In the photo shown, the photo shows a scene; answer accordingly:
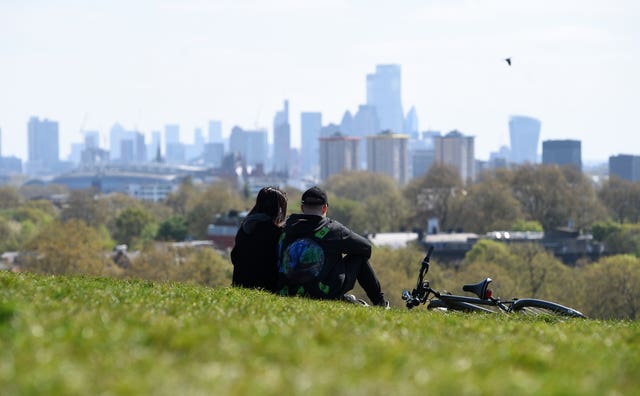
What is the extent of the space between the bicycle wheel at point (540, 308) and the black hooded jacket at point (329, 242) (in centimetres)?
191

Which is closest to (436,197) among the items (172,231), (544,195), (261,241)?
(544,195)

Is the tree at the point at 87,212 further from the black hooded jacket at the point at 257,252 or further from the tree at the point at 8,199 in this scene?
the black hooded jacket at the point at 257,252

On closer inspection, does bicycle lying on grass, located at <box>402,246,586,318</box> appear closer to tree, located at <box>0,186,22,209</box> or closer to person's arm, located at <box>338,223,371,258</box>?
person's arm, located at <box>338,223,371,258</box>

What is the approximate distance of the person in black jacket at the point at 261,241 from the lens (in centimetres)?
1441

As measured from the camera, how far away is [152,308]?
10508 millimetres

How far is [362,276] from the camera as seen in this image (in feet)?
46.0

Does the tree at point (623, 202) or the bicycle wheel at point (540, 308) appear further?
the tree at point (623, 202)

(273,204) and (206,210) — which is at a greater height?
(273,204)

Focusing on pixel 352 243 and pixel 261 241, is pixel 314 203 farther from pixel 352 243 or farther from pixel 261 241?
pixel 261 241

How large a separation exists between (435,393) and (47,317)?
3526 millimetres

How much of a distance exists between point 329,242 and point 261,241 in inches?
44.3

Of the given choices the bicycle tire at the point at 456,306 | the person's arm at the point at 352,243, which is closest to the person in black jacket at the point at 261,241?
the person's arm at the point at 352,243

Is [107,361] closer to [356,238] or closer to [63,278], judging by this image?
[356,238]

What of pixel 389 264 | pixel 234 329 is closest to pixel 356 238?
pixel 234 329
